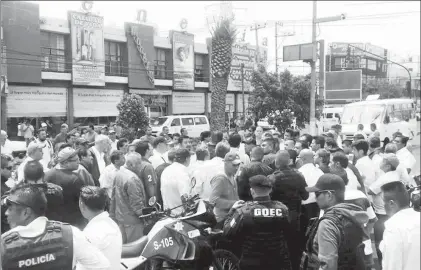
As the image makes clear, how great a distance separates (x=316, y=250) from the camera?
11.2 ft

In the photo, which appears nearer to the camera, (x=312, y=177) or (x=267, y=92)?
A: (x=312, y=177)

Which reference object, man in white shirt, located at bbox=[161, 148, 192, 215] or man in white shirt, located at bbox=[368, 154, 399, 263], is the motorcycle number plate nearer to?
man in white shirt, located at bbox=[161, 148, 192, 215]

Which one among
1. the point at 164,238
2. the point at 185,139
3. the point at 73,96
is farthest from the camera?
the point at 73,96

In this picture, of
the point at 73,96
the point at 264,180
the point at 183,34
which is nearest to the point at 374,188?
the point at 264,180

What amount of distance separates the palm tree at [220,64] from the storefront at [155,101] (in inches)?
594

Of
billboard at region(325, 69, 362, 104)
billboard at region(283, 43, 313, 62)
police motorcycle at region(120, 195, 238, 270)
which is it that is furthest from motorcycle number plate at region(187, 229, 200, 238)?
billboard at region(325, 69, 362, 104)

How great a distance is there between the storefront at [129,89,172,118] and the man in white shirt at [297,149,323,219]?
26.3 metres

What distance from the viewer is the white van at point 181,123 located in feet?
82.1

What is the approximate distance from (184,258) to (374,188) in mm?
2998

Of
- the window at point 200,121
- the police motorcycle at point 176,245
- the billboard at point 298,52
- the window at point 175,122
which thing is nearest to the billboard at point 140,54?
the window at point 200,121

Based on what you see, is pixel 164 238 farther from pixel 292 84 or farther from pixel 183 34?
pixel 183 34

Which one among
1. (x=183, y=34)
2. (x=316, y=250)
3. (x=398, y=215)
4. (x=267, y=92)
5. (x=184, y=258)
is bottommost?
(x=184, y=258)

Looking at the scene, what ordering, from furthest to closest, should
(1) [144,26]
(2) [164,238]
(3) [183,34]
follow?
(3) [183,34] → (1) [144,26] → (2) [164,238]

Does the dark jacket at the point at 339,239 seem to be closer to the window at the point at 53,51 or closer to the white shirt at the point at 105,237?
the white shirt at the point at 105,237
